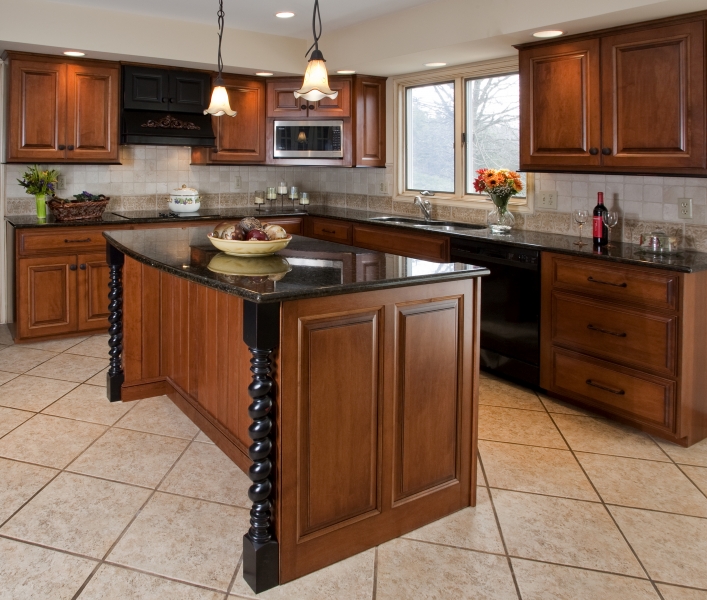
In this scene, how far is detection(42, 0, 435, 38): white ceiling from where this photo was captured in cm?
458

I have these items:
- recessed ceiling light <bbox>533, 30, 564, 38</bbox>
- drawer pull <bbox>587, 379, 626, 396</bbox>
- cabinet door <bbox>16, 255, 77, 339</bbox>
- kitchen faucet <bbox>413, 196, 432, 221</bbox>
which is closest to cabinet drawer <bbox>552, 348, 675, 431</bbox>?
drawer pull <bbox>587, 379, 626, 396</bbox>

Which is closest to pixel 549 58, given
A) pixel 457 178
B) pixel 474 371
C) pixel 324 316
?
pixel 457 178

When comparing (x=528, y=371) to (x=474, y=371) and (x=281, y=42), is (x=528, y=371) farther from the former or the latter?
(x=281, y=42)

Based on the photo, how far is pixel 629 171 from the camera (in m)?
3.59

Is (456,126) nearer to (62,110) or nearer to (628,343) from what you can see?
(628,343)

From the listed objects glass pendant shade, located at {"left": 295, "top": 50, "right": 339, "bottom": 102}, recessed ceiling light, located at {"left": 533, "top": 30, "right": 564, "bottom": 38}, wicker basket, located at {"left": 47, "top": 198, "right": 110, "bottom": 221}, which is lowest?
wicker basket, located at {"left": 47, "top": 198, "right": 110, "bottom": 221}

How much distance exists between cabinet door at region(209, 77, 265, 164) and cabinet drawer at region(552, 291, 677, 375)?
3188 mm

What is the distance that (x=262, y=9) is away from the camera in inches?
188

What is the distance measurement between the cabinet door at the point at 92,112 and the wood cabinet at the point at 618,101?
3102 millimetres

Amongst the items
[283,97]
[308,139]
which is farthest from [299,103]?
[308,139]

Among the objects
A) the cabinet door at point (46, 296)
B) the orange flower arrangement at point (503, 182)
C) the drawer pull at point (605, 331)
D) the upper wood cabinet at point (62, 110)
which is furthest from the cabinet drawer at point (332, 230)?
the drawer pull at point (605, 331)

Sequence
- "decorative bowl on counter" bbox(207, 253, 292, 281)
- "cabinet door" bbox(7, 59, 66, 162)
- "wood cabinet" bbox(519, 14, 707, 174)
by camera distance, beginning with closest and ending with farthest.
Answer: "decorative bowl on counter" bbox(207, 253, 292, 281)
"wood cabinet" bbox(519, 14, 707, 174)
"cabinet door" bbox(7, 59, 66, 162)

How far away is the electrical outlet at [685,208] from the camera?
3.67 metres

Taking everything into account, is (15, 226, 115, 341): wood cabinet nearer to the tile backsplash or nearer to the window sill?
the tile backsplash
